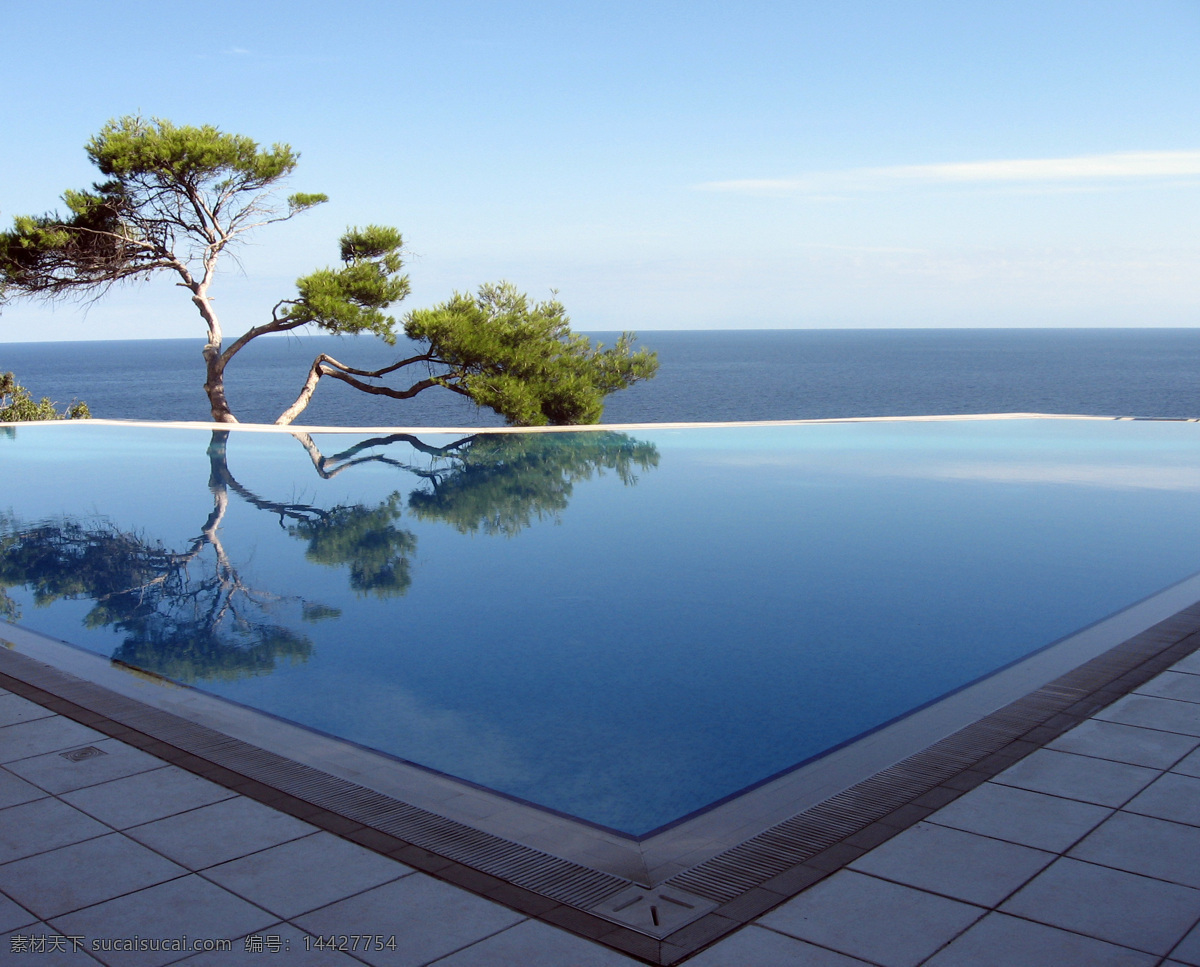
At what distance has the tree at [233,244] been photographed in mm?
16484

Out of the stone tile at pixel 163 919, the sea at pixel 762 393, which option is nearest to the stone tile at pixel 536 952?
the stone tile at pixel 163 919

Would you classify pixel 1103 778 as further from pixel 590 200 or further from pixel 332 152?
pixel 590 200

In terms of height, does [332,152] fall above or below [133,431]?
above

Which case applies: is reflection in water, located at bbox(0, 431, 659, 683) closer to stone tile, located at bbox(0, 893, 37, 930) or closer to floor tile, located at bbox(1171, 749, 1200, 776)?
stone tile, located at bbox(0, 893, 37, 930)

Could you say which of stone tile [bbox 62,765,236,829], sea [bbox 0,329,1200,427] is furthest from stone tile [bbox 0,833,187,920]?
sea [bbox 0,329,1200,427]

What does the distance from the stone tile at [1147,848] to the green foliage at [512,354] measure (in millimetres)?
14111

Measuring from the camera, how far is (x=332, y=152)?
3061 cm

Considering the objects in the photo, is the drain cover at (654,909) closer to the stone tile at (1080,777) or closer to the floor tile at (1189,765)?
the stone tile at (1080,777)

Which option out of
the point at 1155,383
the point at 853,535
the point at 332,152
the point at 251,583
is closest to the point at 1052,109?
the point at 332,152

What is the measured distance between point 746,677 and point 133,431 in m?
12.6

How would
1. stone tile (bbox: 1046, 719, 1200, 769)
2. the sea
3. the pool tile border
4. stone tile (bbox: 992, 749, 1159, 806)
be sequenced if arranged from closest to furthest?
the pool tile border → stone tile (bbox: 992, 749, 1159, 806) → stone tile (bbox: 1046, 719, 1200, 769) → the sea

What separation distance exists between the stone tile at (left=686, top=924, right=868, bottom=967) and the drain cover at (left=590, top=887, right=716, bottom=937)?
140mm

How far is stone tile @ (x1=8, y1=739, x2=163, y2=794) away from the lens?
10.4 ft

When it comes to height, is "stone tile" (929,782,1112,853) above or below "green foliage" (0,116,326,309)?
below
